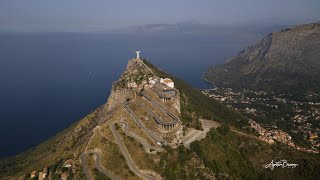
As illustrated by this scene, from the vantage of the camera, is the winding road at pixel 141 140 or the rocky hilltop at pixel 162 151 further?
the winding road at pixel 141 140

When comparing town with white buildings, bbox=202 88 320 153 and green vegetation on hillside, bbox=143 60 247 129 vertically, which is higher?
green vegetation on hillside, bbox=143 60 247 129

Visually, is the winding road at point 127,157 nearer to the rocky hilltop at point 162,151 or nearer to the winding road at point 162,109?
the rocky hilltop at point 162,151

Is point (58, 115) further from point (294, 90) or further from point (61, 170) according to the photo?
point (294, 90)

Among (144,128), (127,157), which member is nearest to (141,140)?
(144,128)

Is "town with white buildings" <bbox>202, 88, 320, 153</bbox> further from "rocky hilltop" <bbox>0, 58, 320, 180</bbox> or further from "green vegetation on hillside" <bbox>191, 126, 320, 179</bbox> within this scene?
"rocky hilltop" <bbox>0, 58, 320, 180</bbox>

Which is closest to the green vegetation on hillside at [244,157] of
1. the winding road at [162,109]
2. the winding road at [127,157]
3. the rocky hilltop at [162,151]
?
the rocky hilltop at [162,151]

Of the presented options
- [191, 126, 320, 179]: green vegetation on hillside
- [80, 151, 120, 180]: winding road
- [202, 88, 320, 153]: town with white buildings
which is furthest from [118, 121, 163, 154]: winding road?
[202, 88, 320, 153]: town with white buildings

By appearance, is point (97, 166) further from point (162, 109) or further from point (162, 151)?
point (162, 109)

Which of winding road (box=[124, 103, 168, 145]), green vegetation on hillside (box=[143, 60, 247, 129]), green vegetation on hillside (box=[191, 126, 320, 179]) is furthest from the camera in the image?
green vegetation on hillside (box=[143, 60, 247, 129])

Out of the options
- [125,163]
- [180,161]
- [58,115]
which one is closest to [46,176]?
[125,163]

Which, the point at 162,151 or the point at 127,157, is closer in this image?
the point at 127,157

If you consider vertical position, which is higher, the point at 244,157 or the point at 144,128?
the point at 144,128
